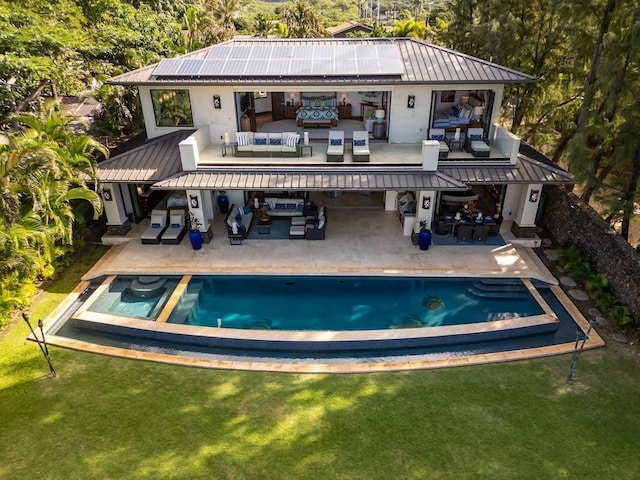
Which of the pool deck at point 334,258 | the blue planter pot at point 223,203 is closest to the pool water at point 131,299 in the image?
the pool deck at point 334,258

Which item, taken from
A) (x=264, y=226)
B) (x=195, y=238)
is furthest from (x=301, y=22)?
(x=195, y=238)

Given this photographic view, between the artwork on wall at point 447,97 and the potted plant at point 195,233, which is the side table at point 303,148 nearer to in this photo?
the potted plant at point 195,233

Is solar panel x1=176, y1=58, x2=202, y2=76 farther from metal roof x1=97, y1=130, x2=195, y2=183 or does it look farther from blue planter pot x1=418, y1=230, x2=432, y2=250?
blue planter pot x1=418, y1=230, x2=432, y2=250

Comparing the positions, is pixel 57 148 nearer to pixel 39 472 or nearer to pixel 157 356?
pixel 157 356

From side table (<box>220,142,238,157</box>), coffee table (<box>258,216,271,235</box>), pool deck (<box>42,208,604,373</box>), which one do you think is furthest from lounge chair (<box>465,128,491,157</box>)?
side table (<box>220,142,238,157</box>)

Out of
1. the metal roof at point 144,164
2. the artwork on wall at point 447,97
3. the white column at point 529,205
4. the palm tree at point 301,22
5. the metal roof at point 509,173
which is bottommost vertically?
the white column at point 529,205

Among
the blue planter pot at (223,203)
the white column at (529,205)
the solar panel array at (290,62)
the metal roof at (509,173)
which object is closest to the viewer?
the metal roof at (509,173)
